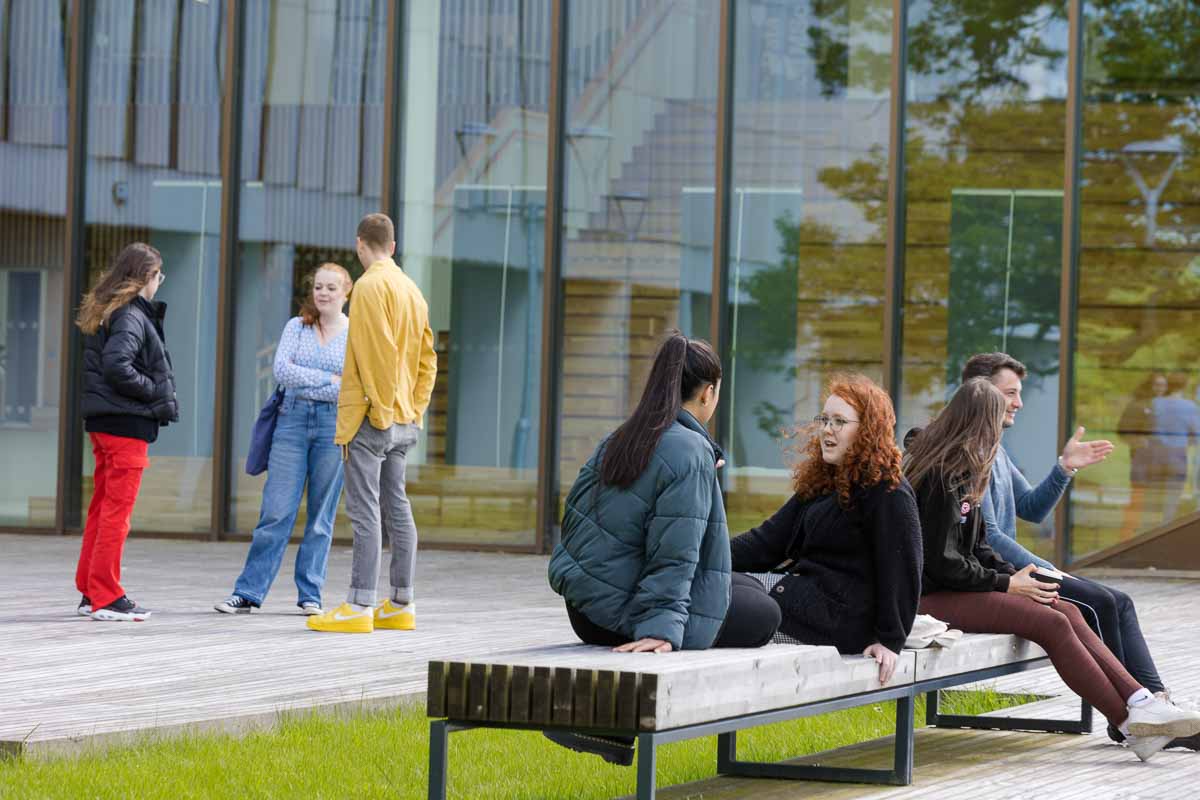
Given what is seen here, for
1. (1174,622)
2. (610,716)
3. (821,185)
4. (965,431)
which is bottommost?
(1174,622)

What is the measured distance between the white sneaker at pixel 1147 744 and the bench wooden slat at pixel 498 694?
8.45ft

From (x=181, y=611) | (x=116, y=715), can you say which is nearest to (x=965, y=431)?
(x=116, y=715)

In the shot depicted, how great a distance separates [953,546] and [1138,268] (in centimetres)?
844

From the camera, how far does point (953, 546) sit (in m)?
6.33

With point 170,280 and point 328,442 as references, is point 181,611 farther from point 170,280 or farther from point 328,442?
point 170,280

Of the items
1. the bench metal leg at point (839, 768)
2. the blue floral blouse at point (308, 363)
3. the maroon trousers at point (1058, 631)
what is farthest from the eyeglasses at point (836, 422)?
the blue floral blouse at point (308, 363)

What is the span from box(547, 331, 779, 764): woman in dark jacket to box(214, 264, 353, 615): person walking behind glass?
4.34m

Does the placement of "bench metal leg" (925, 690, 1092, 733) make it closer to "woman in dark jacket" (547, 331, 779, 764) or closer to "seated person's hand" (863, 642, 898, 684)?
"seated person's hand" (863, 642, 898, 684)

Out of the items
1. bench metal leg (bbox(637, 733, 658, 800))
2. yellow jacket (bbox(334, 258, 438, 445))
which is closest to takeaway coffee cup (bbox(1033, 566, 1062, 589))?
bench metal leg (bbox(637, 733, 658, 800))

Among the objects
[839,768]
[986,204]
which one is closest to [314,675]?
[839,768]

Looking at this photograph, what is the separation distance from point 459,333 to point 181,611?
19.3 feet

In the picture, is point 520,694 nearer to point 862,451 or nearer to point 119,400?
point 862,451

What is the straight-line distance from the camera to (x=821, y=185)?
14.7 metres

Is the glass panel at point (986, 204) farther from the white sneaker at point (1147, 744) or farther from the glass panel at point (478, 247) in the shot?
the white sneaker at point (1147, 744)
